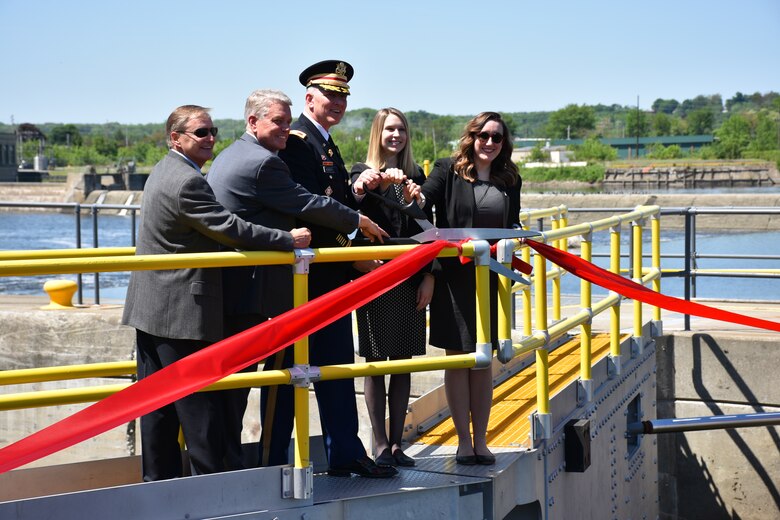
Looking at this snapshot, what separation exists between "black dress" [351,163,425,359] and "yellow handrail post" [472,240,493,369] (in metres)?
0.43

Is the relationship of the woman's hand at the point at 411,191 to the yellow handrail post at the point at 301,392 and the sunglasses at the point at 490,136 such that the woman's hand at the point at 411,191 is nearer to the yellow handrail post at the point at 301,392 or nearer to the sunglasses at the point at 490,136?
the sunglasses at the point at 490,136

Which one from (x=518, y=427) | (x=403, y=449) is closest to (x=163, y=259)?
(x=403, y=449)

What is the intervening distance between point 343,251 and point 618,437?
3766 millimetres

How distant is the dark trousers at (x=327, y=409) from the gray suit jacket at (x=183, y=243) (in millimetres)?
475

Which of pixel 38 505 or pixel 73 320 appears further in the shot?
pixel 73 320

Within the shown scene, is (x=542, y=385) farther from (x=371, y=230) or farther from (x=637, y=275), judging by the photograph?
(x=637, y=275)

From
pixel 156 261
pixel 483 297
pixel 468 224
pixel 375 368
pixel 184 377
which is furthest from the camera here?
pixel 468 224

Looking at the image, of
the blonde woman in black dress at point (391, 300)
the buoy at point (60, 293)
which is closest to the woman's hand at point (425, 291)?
the blonde woman in black dress at point (391, 300)

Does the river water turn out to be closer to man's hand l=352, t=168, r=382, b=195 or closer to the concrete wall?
the concrete wall

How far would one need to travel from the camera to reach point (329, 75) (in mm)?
4488

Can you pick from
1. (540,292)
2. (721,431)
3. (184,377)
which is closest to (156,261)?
(184,377)

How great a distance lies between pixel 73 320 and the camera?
938 centimetres

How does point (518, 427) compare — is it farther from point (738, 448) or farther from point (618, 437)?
point (738, 448)

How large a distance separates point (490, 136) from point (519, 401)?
2.04m
